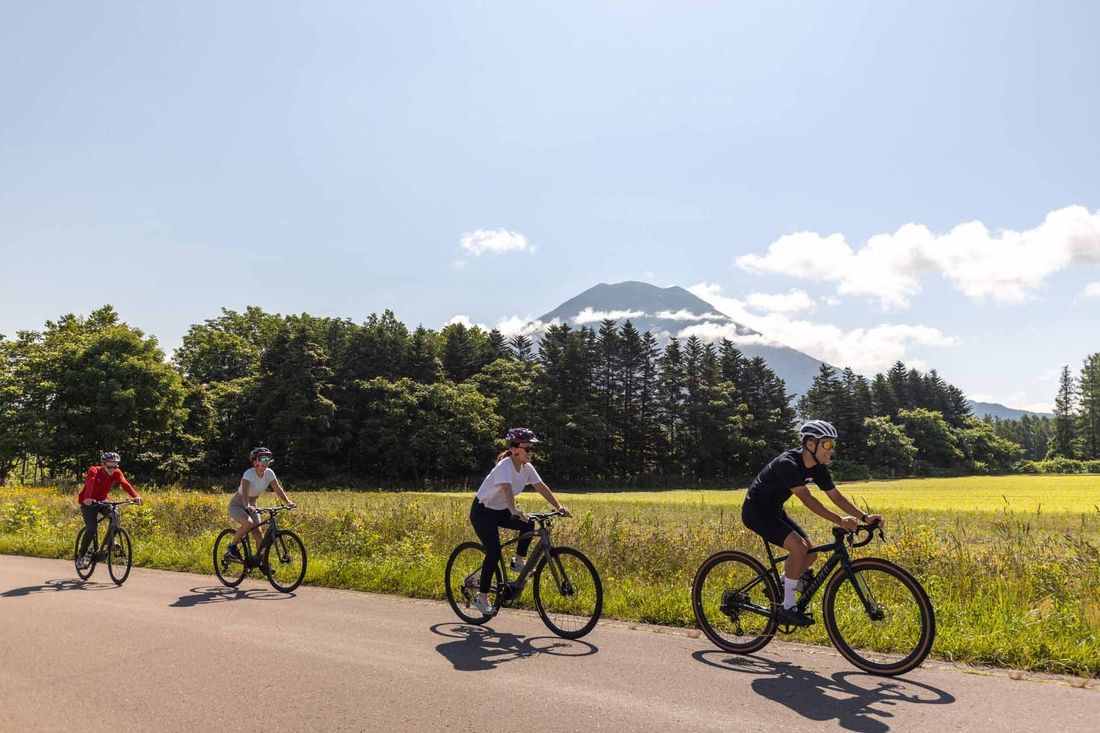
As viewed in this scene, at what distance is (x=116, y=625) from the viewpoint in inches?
289

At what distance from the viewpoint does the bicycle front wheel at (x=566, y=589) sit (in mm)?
6930

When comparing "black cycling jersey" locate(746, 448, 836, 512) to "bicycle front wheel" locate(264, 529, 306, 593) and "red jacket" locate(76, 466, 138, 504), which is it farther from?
"red jacket" locate(76, 466, 138, 504)

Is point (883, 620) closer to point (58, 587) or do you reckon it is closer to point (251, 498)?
point (251, 498)

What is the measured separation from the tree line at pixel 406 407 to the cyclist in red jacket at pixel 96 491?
47.5 metres

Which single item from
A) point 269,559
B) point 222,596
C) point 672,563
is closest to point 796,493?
point 672,563

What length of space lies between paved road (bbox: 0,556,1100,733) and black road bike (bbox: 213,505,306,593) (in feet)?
6.27

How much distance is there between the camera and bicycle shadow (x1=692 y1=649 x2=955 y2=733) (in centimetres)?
455

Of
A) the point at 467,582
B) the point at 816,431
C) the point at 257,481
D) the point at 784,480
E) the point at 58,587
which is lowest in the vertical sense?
the point at 58,587

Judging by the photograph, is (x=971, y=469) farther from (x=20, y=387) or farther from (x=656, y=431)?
(x=20, y=387)

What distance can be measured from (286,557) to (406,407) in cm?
5860

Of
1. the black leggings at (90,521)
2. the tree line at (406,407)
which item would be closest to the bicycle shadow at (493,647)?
the black leggings at (90,521)

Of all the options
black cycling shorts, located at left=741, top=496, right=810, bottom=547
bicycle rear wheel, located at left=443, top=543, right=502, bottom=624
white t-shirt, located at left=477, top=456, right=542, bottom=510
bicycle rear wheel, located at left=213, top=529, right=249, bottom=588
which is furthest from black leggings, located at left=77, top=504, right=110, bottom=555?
black cycling shorts, located at left=741, top=496, right=810, bottom=547

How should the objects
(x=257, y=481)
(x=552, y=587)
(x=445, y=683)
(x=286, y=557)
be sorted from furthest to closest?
(x=257, y=481) → (x=286, y=557) → (x=552, y=587) → (x=445, y=683)

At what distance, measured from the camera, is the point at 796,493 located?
19.9 feet
